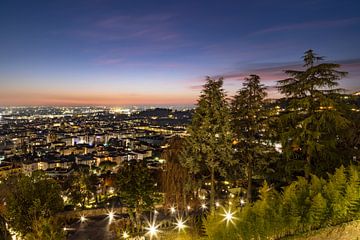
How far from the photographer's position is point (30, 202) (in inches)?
570

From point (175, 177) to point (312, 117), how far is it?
21.7 ft

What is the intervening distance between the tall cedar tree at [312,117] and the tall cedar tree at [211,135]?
257 cm

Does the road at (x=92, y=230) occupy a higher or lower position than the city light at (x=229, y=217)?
lower

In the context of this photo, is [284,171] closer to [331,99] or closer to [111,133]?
[331,99]

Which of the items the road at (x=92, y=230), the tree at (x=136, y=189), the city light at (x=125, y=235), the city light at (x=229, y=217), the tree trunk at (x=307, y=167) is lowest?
the road at (x=92, y=230)

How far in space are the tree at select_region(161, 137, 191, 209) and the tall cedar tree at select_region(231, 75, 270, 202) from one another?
10.2ft

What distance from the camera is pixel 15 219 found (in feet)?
46.1

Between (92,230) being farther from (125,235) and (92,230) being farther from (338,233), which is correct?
(338,233)

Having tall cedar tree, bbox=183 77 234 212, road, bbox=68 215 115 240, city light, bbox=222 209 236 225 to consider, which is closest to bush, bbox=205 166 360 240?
city light, bbox=222 209 236 225

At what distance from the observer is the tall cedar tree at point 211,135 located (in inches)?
589

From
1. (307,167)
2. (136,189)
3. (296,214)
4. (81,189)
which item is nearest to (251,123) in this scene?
(307,167)

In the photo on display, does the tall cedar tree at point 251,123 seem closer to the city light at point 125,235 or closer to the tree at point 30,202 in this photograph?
the city light at point 125,235

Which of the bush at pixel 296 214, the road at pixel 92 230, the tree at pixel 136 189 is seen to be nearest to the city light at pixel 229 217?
the bush at pixel 296 214

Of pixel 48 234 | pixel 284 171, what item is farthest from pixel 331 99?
pixel 48 234
